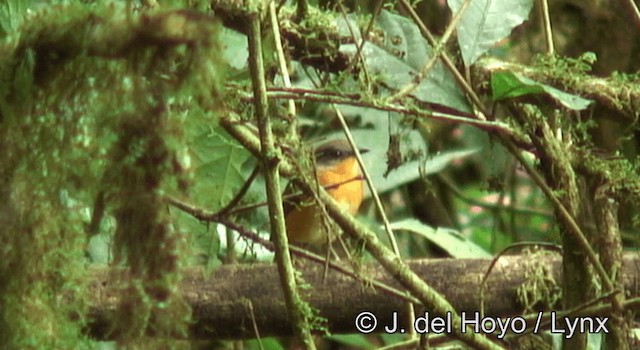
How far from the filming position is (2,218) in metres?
1.15

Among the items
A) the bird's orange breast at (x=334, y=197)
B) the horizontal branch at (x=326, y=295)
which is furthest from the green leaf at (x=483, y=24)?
the bird's orange breast at (x=334, y=197)

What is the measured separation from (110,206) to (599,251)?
1179 mm

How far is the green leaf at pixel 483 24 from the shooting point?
6.36 feet

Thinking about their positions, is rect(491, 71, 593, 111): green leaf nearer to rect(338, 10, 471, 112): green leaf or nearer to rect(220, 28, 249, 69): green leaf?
rect(338, 10, 471, 112): green leaf

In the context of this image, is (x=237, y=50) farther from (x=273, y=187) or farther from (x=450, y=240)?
(x=450, y=240)

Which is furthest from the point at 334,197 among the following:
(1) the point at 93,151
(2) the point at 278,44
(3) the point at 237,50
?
(1) the point at 93,151

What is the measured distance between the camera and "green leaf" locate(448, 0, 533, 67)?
6.36 ft

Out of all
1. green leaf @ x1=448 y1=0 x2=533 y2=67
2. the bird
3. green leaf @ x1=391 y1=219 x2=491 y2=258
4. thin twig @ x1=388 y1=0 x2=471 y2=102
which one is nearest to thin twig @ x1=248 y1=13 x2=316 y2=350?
thin twig @ x1=388 y1=0 x2=471 y2=102

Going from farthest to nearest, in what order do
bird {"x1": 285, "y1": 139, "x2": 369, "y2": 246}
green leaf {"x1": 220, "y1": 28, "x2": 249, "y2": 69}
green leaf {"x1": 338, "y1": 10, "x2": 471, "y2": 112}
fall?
bird {"x1": 285, "y1": 139, "x2": 369, "y2": 246}, green leaf {"x1": 220, "y1": 28, "x2": 249, "y2": 69}, green leaf {"x1": 338, "y1": 10, "x2": 471, "y2": 112}

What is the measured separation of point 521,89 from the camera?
1.83 m

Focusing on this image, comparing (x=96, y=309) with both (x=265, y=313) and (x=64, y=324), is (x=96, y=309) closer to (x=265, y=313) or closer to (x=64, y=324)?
(x=265, y=313)

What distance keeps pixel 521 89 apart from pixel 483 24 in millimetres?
176

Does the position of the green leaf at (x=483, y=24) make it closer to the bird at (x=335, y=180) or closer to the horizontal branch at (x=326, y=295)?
the horizontal branch at (x=326, y=295)

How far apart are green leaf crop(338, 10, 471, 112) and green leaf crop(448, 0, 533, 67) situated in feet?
0.18
